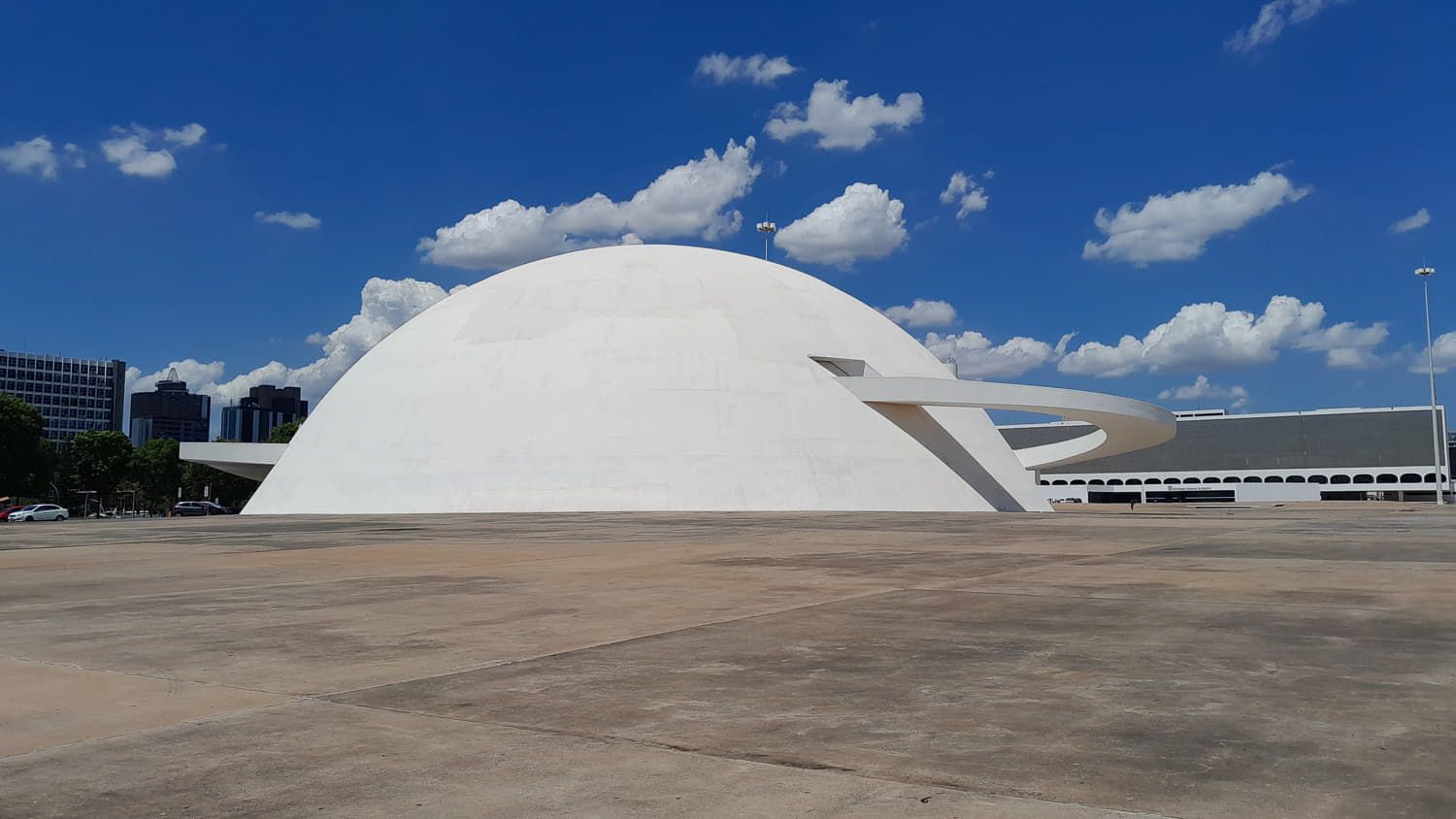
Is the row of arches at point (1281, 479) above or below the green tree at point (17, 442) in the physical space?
below

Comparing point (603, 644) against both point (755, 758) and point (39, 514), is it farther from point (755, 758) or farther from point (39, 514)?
point (39, 514)

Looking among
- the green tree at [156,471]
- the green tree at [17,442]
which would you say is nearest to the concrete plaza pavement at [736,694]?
the green tree at [17,442]

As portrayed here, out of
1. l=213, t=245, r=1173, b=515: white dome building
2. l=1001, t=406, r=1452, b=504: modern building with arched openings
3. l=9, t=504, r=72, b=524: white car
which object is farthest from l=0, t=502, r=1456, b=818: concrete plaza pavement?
l=1001, t=406, r=1452, b=504: modern building with arched openings

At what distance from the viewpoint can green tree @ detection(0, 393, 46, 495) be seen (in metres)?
81.8

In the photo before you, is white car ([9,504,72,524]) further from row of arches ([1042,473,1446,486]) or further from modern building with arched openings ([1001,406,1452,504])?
row of arches ([1042,473,1446,486])

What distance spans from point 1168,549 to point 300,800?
1557 cm

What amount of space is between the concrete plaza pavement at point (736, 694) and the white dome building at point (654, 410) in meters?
24.2

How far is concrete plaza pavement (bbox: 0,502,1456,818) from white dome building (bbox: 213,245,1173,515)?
79.3 ft

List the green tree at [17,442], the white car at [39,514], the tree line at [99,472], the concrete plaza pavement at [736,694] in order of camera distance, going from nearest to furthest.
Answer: the concrete plaza pavement at [736,694]
the white car at [39,514]
the green tree at [17,442]
the tree line at [99,472]

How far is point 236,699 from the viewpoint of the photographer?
5.56 meters

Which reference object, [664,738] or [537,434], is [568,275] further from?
[664,738]

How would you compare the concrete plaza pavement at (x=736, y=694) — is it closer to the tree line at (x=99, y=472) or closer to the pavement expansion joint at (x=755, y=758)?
the pavement expansion joint at (x=755, y=758)

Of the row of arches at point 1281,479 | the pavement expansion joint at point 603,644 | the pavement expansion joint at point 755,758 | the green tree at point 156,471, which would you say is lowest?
the pavement expansion joint at point 755,758

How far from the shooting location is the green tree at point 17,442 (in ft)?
268
